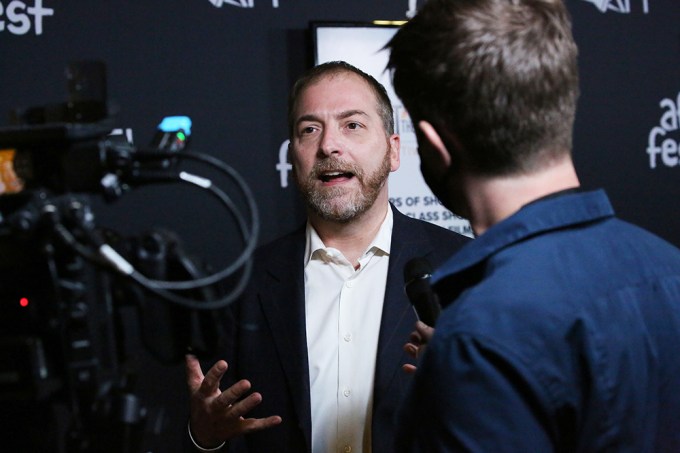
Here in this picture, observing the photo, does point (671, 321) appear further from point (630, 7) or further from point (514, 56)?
point (630, 7)

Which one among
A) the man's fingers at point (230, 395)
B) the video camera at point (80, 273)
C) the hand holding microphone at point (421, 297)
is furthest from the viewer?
the man's fingers at point (230, 395)

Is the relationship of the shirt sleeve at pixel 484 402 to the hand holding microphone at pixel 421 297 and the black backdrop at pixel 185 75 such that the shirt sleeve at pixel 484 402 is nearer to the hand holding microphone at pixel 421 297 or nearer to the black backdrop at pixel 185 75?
the hand holding microphone at pixel 421 297

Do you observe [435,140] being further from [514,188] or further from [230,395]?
[230,395]

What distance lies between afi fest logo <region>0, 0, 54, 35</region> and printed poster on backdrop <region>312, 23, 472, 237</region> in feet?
2.48

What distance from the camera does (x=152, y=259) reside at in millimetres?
742

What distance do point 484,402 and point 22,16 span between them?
178cm

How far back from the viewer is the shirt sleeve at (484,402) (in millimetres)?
770

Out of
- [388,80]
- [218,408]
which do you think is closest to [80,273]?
[218,408]

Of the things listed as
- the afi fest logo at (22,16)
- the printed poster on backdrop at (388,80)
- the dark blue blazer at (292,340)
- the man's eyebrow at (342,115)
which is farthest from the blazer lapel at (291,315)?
the afi fest logo at (22,16)

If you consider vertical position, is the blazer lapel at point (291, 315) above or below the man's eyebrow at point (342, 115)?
below

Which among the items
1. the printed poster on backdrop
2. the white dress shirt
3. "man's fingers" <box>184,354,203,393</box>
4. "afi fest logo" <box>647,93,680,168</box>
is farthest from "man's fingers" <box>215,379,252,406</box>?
"afi fest logo" <box>647,93,680,168</box>

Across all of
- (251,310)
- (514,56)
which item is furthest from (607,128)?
(514,56)

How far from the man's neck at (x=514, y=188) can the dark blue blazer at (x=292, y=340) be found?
26.9 inches

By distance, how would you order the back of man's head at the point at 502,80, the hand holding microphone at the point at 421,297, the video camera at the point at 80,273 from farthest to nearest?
1. the hand holding microphone at the point at 421,297
2. the back of man's head at the point at 502,80
3. the video camera at the point at 80,273
